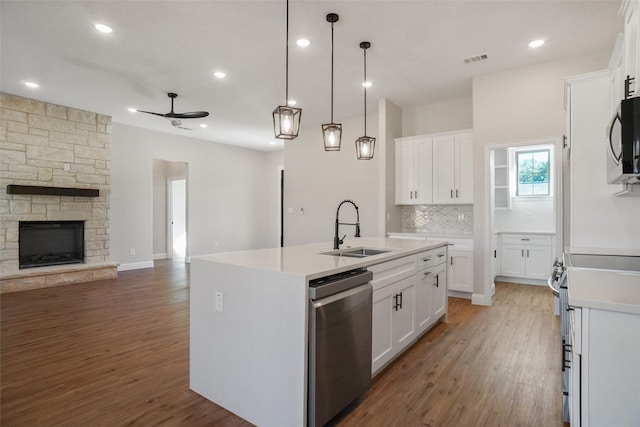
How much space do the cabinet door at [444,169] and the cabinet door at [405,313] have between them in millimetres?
2628

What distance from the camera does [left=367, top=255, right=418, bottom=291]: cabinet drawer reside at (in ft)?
7.66

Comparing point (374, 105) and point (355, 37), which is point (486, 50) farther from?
point (374, 105)

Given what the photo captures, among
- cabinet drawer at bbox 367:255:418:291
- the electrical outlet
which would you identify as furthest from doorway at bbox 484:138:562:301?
the electrical outlet

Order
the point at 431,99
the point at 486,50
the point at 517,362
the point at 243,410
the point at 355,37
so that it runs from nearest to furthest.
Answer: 1. the point at 243,410
2. the point at 517,362
3. the point at 355,37
4. the point at 486,50
5. the point at 431,99

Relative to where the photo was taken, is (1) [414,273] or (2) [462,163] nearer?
(1) [414,273]

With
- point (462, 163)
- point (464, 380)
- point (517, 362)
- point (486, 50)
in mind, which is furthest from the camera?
point (462, 163)

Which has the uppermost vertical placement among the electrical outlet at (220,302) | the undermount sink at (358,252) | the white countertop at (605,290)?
the white countertop at (605,290)

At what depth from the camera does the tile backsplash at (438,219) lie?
5344mm

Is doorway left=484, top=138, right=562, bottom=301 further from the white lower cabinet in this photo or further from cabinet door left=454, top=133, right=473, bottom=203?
the white lower cabinet

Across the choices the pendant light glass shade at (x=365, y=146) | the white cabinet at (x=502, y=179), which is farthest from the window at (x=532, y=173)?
the pendant light glass shade at (x=365, y=146)

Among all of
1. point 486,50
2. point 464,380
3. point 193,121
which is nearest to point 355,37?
point 486,50

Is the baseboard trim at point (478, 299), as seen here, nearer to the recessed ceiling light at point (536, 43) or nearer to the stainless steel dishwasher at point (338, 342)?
the stainless steel dishwasher at point (338, 342)

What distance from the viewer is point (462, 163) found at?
197 inches

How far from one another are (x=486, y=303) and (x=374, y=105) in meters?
3.53
